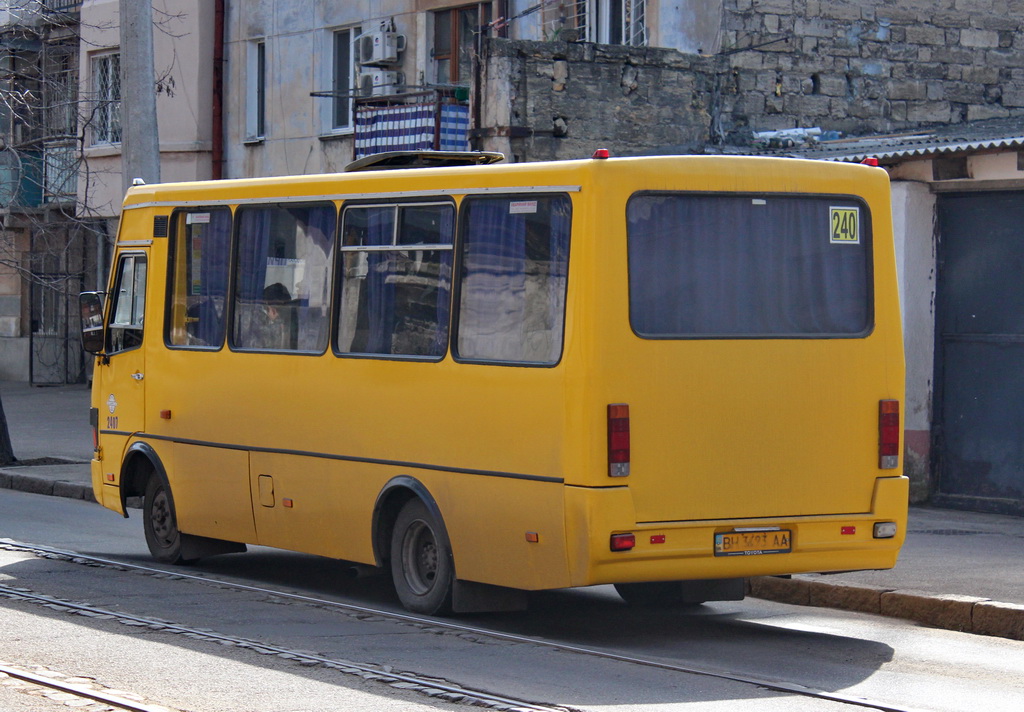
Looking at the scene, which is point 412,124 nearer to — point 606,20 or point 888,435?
point 606,20

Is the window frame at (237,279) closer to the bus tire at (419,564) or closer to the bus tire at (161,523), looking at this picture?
the bus tire at (419,564)

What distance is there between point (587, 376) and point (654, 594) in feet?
7.51

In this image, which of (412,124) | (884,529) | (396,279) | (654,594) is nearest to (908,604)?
(884,529)

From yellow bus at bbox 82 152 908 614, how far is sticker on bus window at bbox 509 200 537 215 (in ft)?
0.05

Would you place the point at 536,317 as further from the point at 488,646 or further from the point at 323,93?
the point at 323,93

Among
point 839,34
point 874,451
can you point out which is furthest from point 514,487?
point 839,34

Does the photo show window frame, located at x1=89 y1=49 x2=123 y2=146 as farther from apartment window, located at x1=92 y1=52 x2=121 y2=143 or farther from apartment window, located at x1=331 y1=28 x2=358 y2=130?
apartment window, located at x1=331 y1=28 x2=358 y2=130

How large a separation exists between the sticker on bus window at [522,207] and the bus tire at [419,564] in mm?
1758

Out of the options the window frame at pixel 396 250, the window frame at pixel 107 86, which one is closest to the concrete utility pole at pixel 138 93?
the window frame at pixel 396 250

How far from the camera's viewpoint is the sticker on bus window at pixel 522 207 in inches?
341

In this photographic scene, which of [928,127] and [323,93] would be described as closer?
[928,127]

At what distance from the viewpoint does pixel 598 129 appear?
17.9m

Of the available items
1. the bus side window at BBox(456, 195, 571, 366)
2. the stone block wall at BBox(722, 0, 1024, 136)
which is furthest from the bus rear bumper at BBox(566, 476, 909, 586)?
the stone block wall at BBox(722, 0, 1024, 136)

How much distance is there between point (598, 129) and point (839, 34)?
4.00 meters
